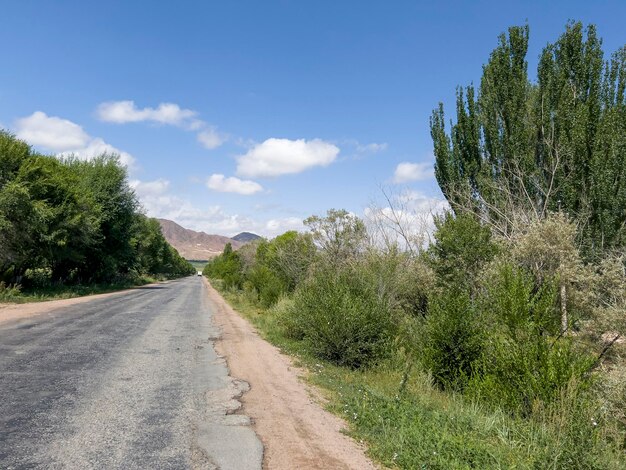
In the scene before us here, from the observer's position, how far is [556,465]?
15.6 feet

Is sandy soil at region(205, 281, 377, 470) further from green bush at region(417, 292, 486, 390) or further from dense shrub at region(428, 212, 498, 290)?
dense shrub at region(428, 212, 498, 290)

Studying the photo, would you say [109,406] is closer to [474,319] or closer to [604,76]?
[474,319]

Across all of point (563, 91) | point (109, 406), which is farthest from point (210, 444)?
point (563, 91)

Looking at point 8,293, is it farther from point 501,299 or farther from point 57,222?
point 501,299

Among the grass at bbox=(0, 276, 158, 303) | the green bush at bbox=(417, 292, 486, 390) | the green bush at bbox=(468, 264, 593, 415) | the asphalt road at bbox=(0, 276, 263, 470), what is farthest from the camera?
the grass at bbox=(0, 276, 158, 303)

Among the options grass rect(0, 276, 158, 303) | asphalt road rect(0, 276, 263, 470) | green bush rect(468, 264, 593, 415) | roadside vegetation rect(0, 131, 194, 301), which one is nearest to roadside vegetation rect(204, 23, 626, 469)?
green bush rect(468, 264, 593, 415)

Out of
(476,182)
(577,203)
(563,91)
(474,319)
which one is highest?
(563,91)

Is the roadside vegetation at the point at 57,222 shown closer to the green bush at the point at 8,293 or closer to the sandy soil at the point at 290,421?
the green bush at the point at 8,293

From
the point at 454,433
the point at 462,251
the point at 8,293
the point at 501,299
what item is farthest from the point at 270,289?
the point at 454,433

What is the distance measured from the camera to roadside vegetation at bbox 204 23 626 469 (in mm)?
5992

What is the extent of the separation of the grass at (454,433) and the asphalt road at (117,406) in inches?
65.1

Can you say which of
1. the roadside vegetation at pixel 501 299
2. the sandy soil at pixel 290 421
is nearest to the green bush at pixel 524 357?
the roadside vegetation at pixel 501 299

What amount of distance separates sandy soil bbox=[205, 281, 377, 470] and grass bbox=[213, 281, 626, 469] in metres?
0.31

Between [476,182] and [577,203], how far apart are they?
14.5 feet
